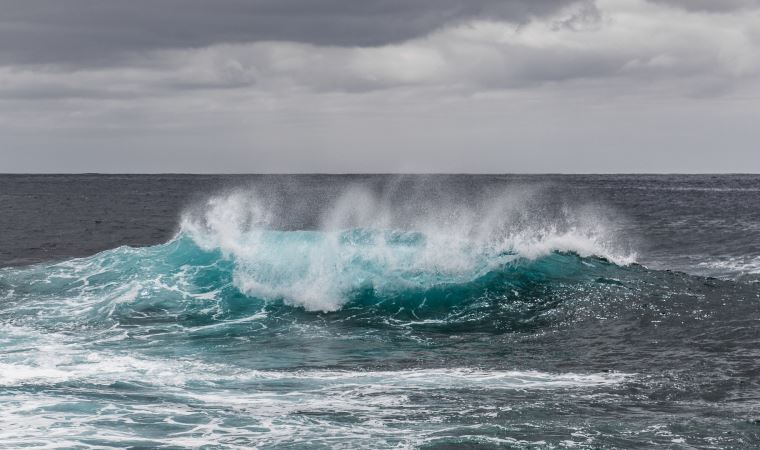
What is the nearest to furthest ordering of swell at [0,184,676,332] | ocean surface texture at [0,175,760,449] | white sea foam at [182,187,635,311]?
ocean surface texture at [0,175,760,449] → swell at [0,184,676,332] → white sea foam at [182,187,635,311]

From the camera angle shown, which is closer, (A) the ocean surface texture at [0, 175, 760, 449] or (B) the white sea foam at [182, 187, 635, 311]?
(A) the ocean surface texture at [0, 175, 760, 449]

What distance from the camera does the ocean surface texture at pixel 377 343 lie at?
48.6ft

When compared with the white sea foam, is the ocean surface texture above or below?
below

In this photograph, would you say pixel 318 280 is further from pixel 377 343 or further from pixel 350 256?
pixel 377 343

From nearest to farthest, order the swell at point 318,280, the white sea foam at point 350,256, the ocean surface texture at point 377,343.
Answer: the ocean surface texture at point 377,343 → the swell at point 318,280 → the white sea foam at point 350,256

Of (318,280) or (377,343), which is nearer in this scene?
(377,343)

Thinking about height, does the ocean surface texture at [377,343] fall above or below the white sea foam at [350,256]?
below

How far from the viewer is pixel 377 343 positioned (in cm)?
2247

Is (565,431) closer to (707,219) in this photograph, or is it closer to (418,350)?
(418,350)

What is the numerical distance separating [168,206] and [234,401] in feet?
245

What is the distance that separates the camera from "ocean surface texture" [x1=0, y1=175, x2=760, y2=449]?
48.6 feet

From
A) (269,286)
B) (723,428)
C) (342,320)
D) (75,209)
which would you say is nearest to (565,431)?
(723,428)

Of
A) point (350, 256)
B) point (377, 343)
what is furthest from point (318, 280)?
point (377, 343)

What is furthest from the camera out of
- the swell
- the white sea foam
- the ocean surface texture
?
the white sea foam
